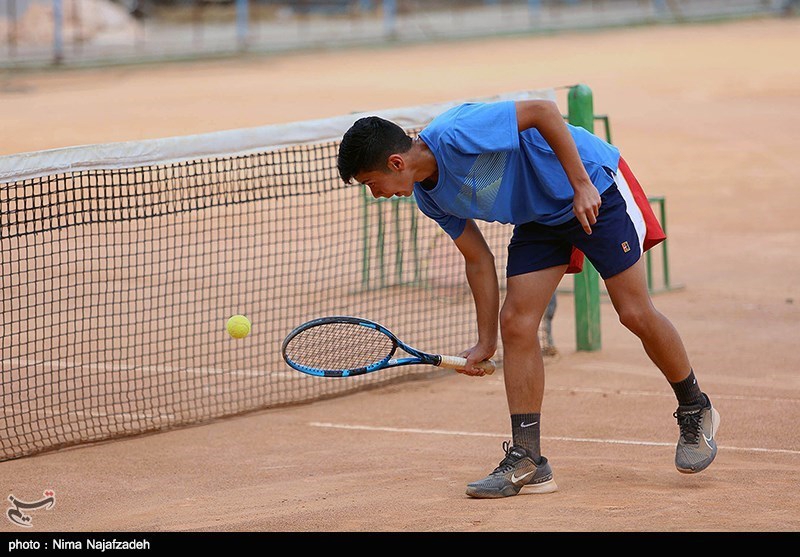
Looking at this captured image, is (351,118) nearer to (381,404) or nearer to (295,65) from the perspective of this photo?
(381,404)

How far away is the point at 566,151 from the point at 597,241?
0.42 m

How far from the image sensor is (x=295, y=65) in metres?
24.4

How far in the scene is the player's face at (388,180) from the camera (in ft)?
14.1

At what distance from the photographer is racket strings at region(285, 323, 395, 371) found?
16.2 ft

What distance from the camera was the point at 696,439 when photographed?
4750mm

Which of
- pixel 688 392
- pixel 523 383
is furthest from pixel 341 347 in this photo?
pixel 688 392

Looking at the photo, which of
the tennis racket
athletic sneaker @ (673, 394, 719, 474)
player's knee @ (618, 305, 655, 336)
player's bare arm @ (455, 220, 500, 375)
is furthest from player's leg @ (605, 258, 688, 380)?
the tennis racket

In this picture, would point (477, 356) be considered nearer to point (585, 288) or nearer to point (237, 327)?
point (237, 327)

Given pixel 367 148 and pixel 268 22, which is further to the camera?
pixel 268 22

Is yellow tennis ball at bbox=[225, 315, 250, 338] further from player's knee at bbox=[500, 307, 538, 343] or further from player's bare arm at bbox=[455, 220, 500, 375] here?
player's knee at bbox=[500, 307, 538, 343]

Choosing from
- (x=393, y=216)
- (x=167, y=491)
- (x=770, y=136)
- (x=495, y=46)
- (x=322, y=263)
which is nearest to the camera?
(x=167, y=491)

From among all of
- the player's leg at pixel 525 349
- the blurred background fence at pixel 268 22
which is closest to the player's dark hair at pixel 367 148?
the player's leg at pixel 525 349

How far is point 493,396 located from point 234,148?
201 centimetres


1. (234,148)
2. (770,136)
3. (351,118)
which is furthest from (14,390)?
(770,136)
